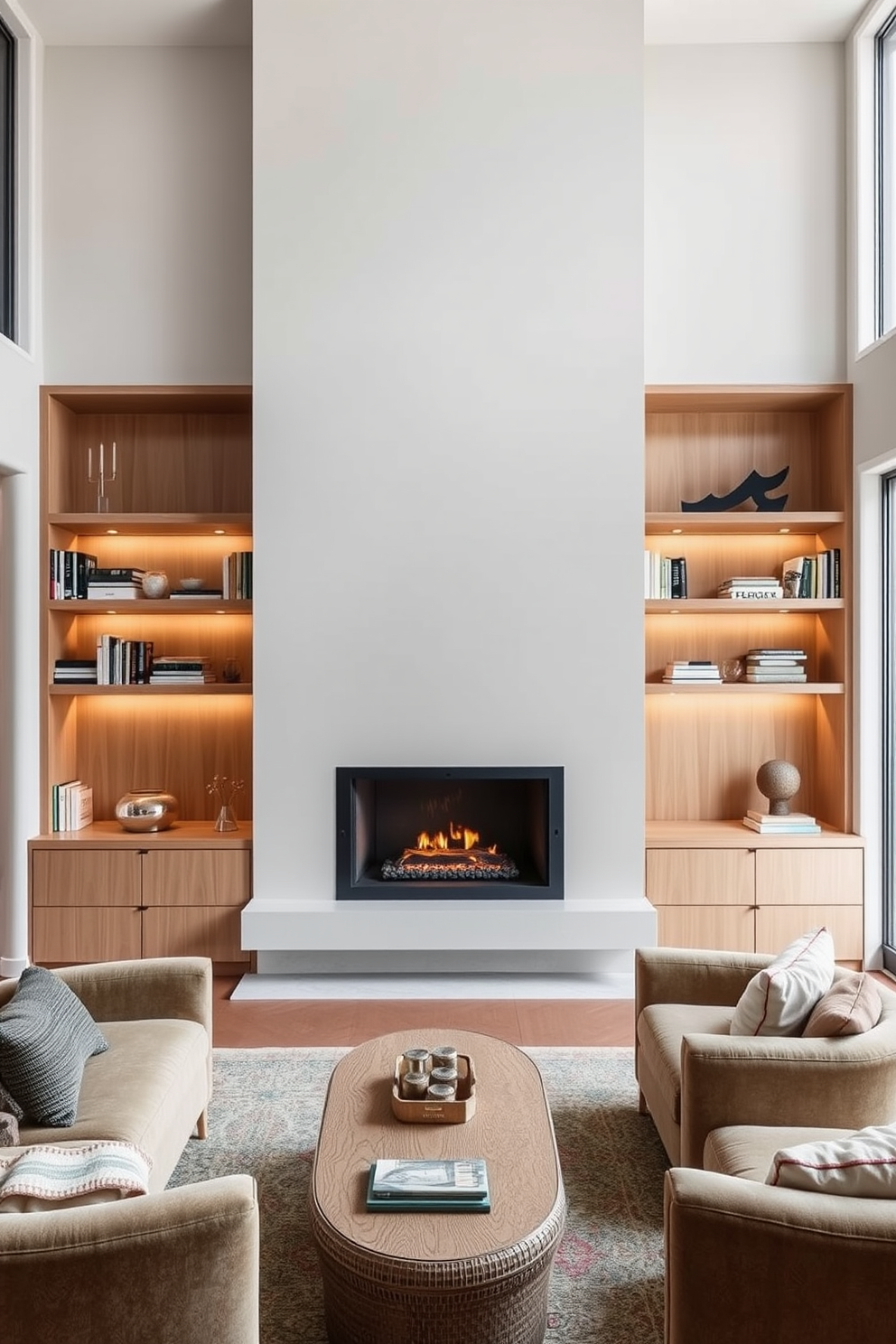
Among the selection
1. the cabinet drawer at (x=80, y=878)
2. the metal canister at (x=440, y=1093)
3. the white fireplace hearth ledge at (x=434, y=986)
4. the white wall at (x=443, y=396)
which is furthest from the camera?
the cabinet drawer at (x=80, y=878)

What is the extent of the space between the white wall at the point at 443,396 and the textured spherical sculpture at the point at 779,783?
2.58 feet

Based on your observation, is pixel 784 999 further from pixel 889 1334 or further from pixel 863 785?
pixel 863 785

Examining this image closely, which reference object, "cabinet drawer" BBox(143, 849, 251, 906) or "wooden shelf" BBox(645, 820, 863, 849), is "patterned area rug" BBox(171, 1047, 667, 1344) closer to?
"cabinet drawer" BBox(143, 849, 251, 906)

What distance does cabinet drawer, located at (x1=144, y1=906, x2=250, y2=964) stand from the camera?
14.5ft

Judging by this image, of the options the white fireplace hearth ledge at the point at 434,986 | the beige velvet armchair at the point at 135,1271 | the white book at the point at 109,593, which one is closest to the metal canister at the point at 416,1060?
the beige velvet armchair at the point at 135,1271

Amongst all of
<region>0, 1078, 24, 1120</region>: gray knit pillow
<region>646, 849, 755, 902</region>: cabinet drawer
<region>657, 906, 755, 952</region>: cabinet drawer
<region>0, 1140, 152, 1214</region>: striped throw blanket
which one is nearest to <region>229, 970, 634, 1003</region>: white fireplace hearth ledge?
Answer: <region>657, 906, 755, 952</region>: cabinet drawer

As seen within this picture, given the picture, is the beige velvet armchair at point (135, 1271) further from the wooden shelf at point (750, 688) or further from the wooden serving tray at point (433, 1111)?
the wooden shelf at point (750, 688)

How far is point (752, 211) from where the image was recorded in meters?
4.71

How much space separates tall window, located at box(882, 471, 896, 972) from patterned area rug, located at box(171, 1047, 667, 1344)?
1.77m

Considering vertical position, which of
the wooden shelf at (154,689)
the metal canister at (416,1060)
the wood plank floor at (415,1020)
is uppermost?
the wooden shelf at (154,689)

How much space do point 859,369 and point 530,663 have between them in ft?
7.06

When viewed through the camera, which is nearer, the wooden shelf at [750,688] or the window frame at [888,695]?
the window frame at [888,695]

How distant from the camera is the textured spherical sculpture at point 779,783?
4.62m

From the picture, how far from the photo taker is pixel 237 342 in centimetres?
473
